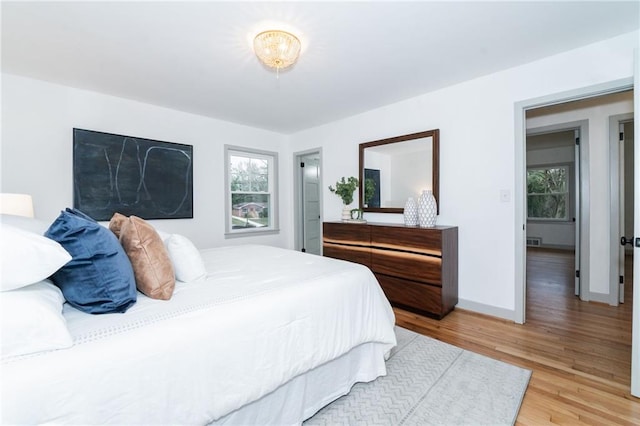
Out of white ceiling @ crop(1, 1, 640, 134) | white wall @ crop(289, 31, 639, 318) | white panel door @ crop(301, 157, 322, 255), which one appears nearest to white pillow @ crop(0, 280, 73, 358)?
white ceiling @ crop(1, 1, 640, 134)

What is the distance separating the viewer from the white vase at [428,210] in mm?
3119

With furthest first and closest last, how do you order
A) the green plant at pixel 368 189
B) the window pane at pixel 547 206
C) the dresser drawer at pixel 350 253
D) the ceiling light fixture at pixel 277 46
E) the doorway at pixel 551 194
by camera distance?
the window pane at pixel 547 206 < the doorway at pixel 551 194 < the green plant at pixel 368 189 < the dresser drawer at pixel 350 253 < the ceiling light fixture at pixel 277 46

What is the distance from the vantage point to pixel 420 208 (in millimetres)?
3178

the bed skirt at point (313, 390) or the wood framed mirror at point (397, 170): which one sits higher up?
the wood framed mirror at point (397, 170)

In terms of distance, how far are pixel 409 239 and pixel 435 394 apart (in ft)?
5.08

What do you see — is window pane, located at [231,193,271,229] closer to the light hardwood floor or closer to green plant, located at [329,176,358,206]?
green plant, located at [329,176,358,206]

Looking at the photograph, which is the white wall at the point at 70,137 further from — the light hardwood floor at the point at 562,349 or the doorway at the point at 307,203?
the light hardwood floor at the point at 562,349

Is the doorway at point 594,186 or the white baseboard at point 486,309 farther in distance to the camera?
the doorway at point 594,186

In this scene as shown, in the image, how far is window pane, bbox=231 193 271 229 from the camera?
455 centimetres

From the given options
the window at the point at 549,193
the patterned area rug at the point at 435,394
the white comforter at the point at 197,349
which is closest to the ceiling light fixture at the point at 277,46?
the white comforter at the point at 197,349

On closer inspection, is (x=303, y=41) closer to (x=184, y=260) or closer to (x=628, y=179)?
(x=184, y=260)

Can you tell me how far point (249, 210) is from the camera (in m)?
4.73

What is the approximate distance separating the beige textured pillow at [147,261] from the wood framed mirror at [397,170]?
2.83m

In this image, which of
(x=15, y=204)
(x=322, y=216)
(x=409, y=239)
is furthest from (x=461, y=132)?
(x=15, y=204)
